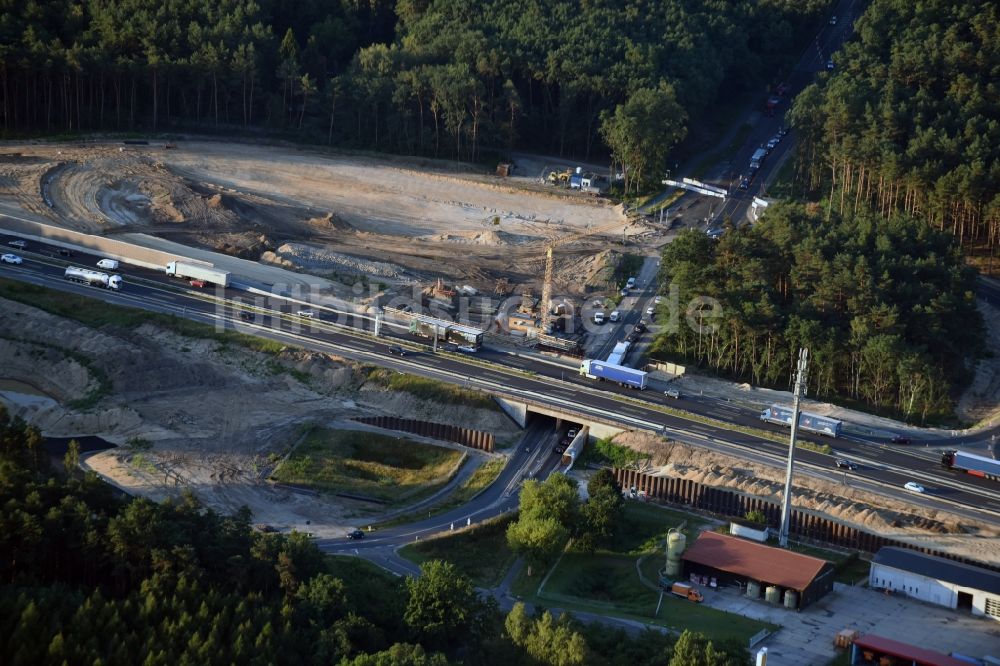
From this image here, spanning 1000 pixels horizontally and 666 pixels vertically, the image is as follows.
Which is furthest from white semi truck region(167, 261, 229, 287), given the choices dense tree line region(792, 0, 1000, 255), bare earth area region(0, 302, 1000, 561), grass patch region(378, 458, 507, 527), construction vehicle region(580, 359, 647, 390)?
dense tree line region(792, 0, 1000, 255)

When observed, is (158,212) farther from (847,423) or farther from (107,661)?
(107,661)

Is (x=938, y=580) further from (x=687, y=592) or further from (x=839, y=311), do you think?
(x=839, y=311)

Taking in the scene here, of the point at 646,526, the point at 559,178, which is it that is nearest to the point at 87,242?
the point at 559,178

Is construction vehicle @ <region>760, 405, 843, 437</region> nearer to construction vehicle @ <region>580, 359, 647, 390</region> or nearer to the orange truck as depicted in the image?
construction vehicle @ <region>580, 359, 647, 390</region>

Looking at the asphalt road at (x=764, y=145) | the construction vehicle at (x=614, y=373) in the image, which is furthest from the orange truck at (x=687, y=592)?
the asphalt road at (x=764, y=145)

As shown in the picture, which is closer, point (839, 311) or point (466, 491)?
point (466, 491)

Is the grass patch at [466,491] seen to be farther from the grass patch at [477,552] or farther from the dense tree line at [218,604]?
the dense tree line at [218,604]
